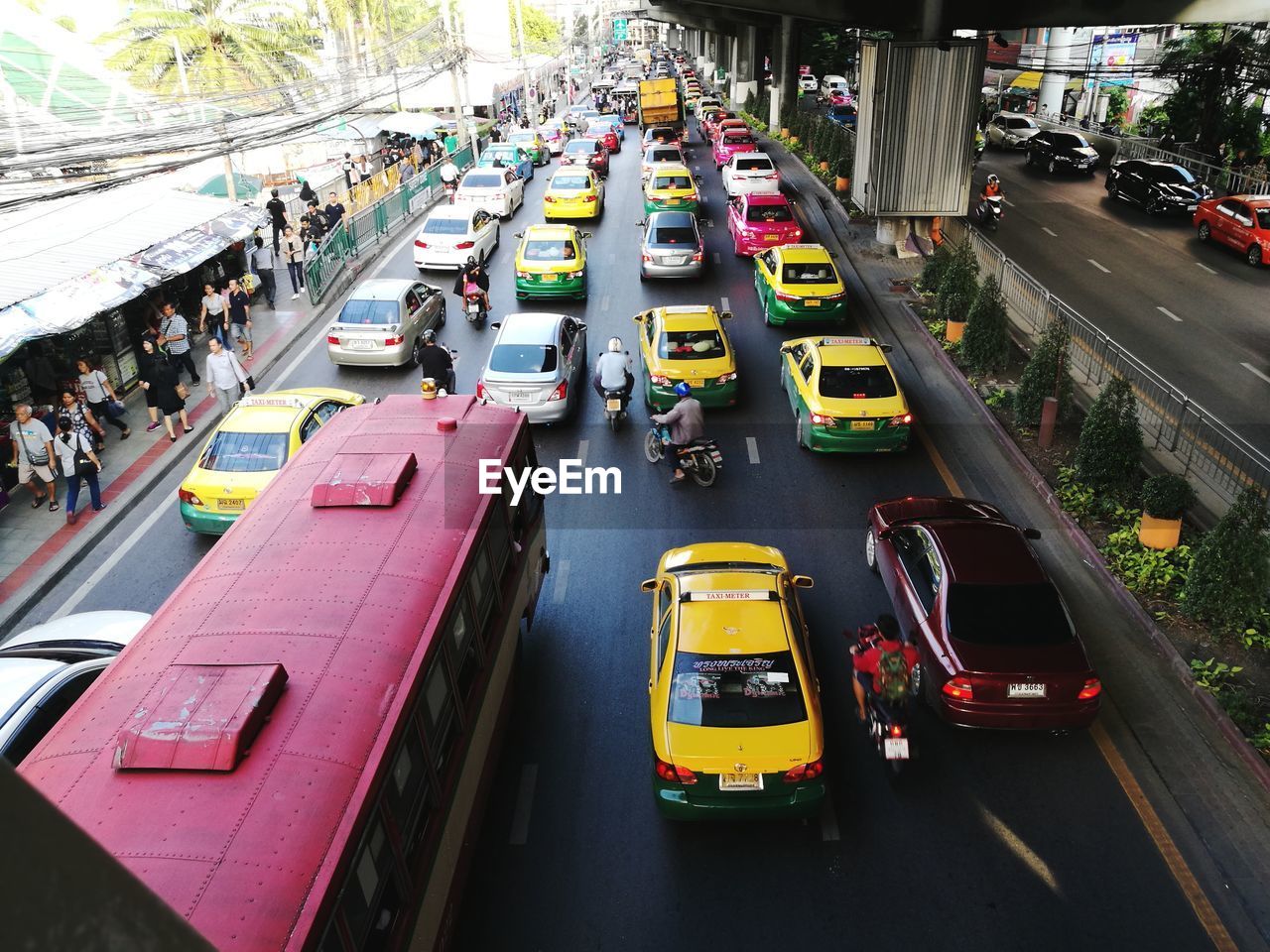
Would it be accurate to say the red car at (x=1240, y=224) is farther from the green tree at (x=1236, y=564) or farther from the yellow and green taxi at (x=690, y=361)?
the green tree at (x=1236, y=564)

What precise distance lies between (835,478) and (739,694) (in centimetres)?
718

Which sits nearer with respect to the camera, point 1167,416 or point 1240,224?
point 1167,416

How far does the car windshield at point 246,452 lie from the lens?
Answer: 41.2 ft

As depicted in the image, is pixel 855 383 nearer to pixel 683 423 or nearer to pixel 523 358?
pixel 683 423

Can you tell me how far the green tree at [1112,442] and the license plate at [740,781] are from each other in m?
8.10

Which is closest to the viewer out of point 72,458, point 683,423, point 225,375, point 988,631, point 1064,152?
point 988,631

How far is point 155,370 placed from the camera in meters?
16.0

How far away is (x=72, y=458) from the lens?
13.7 meters

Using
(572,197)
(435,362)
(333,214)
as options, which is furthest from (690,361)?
(572,197)

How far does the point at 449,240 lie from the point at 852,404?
14833mm

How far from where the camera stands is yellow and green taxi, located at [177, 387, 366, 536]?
12461 millimetres

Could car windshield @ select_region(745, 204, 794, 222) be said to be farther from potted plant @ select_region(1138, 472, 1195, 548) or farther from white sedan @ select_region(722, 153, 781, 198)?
potted plant @ select_region(1138, 472, 1195, 548)

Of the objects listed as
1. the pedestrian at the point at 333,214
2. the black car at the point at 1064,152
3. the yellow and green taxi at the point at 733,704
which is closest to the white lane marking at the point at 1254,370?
the yellow and green taxi at the point at 733,704
